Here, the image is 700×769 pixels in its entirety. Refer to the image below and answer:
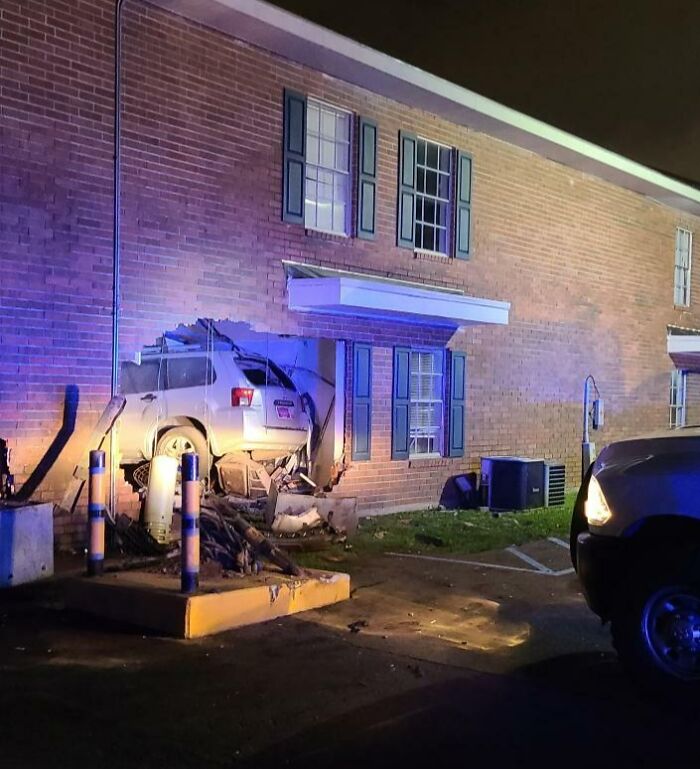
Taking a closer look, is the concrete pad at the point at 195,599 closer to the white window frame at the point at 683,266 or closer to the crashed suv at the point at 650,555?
the crashed suv at the point at 650,555

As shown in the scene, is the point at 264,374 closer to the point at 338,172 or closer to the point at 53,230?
the point at 338,172

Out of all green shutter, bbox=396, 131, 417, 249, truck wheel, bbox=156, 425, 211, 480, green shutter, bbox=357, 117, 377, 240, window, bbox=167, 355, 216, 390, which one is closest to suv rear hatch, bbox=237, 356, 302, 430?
window, bbox=167, 355, 216, 390

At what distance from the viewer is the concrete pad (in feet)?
20.6

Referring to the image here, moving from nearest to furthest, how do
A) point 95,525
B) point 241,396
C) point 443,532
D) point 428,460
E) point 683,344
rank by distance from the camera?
point 95,525 → point 443,532 → point 241,396 → point 428,460 → point 683,344

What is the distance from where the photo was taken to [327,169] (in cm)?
1224

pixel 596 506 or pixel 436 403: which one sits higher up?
pixel 436 403

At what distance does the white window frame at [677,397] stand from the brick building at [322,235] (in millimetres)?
1773

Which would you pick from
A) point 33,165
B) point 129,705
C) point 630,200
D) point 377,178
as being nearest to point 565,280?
point 630,200

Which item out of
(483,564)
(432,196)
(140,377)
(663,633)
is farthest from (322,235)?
(663,633)

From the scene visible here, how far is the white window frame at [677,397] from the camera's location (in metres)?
19.9

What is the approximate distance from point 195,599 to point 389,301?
20.6ft

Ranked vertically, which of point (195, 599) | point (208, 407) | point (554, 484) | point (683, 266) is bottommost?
point (554, 484)

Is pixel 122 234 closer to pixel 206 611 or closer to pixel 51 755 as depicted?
pixel 206 611

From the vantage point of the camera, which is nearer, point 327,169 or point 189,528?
point 189,528
